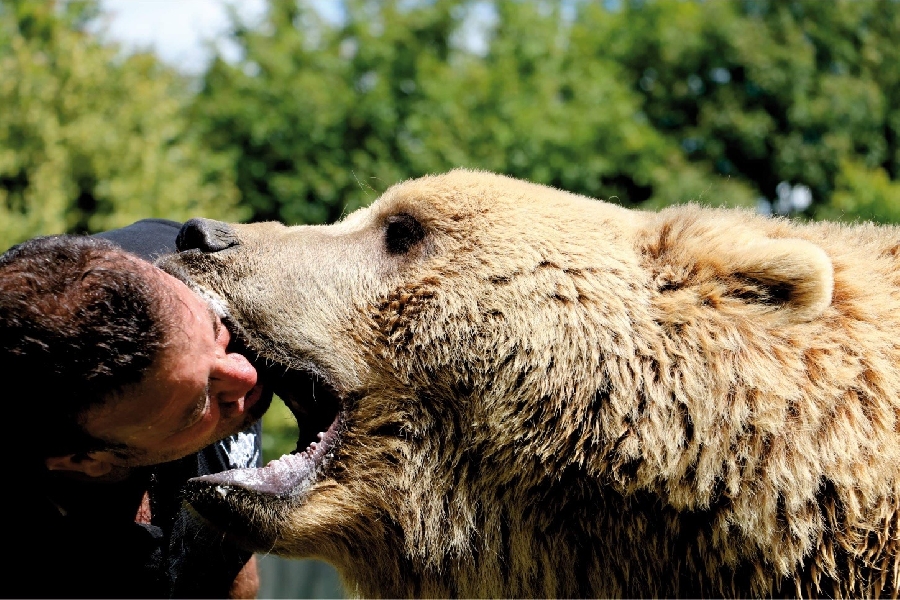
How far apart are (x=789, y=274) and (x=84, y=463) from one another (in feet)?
8.04

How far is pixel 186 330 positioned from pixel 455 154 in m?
15.2

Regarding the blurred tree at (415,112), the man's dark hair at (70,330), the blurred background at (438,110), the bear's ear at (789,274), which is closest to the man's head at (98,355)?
the man's dark hair at (70,330)

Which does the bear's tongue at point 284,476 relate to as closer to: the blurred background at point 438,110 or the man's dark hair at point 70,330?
the man's dark hair at point 70,330

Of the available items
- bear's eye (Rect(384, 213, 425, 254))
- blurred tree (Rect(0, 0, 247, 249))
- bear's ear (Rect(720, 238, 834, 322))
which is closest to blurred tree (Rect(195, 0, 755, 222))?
blurred tree (Rect(0, 0, 247, 249))

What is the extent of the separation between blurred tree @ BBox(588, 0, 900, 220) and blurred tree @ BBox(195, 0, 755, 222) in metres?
2.55

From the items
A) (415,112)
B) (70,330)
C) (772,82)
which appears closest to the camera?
(70,330)

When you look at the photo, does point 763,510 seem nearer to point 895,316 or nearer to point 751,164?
point 895,316

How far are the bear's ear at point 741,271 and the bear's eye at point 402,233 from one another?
35.1 inches

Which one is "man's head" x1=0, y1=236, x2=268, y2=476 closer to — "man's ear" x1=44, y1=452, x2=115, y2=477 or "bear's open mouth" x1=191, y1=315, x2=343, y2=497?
"man's ear" x1=44, y1=452, x2=115, y2=477

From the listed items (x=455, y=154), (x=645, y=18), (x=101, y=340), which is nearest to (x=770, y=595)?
(x=101, y=340)

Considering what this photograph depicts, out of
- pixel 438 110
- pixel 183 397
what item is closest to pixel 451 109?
pixel 438 110

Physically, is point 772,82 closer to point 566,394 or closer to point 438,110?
point 438,110

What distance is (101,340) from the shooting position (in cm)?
289

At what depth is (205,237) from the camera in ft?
11.7
